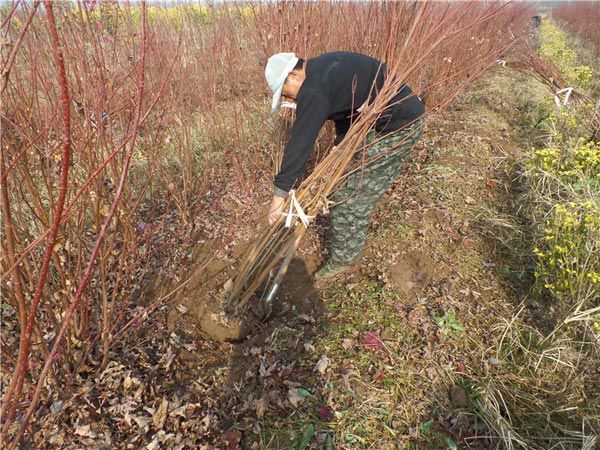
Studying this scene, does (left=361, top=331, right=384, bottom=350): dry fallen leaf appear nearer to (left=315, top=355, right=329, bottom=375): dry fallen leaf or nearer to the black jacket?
(left=315, top=355, right=329, bottom=375): dry fallen leaf

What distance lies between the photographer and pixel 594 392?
178cm

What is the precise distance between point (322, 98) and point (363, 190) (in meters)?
0.81

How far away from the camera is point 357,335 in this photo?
213 centimetres

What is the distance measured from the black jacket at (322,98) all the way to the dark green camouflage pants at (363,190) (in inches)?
9.2

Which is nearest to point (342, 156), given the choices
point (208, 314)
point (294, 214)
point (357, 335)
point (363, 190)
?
point (294, 214)

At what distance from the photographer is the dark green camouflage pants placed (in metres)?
2.28

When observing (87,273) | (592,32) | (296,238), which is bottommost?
(592,32)

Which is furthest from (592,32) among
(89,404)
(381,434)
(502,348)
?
Answer: (89,404)

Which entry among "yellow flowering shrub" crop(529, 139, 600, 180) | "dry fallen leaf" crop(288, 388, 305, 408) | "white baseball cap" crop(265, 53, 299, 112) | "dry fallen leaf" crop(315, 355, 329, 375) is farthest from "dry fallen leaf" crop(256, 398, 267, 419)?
"yellow flowering shrub" crop(529, 139, 600, 180)

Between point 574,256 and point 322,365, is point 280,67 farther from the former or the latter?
point 574,256

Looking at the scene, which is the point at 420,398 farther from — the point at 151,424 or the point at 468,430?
the point at 151,424

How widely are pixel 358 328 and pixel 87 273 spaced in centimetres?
168

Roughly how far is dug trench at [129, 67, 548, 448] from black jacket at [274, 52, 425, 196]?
2.95 ft

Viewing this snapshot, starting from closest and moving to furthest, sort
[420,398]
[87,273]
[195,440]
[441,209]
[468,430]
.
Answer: [87,273], [195,440], [468,430], [420,398], [441,209]
